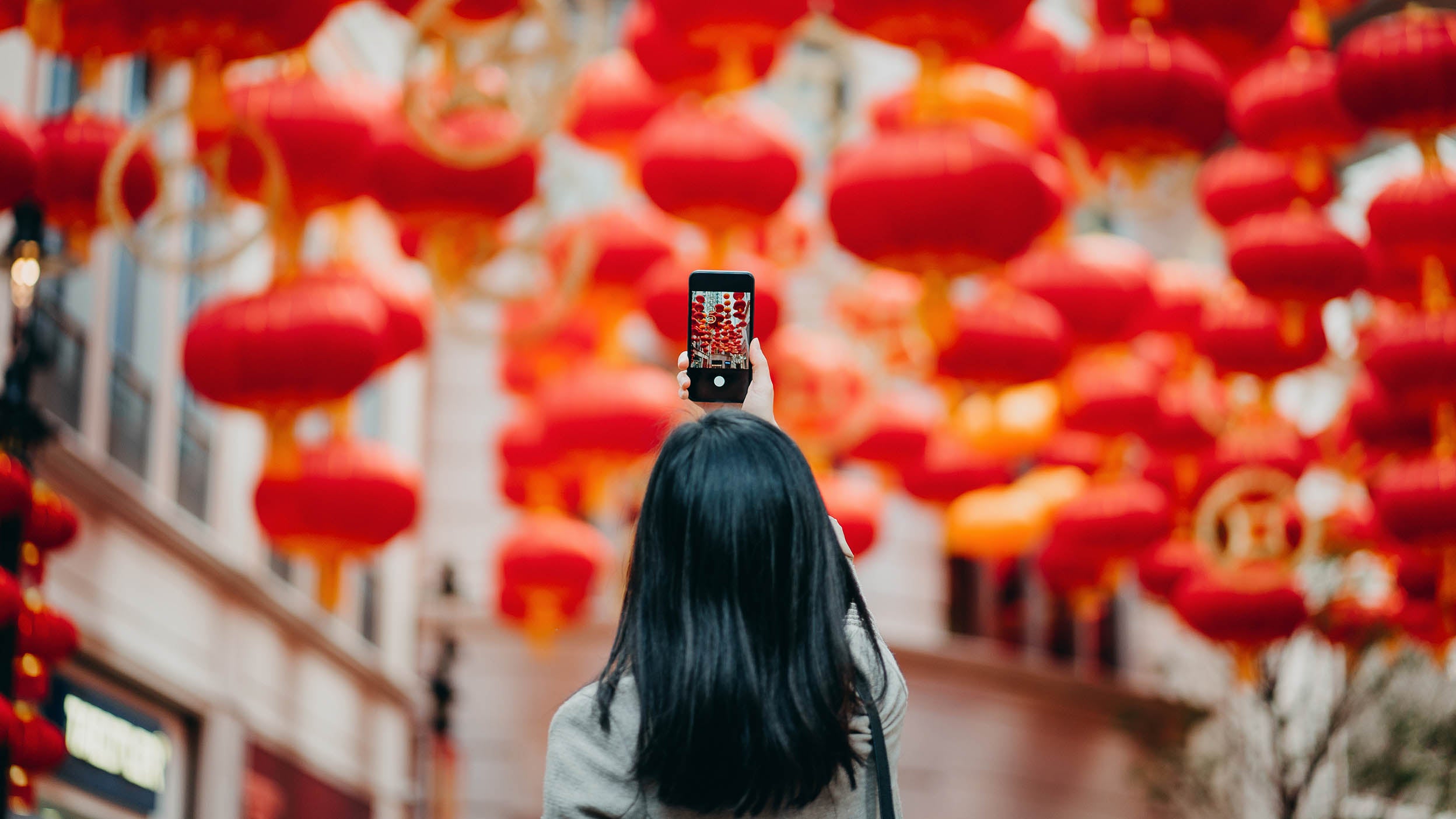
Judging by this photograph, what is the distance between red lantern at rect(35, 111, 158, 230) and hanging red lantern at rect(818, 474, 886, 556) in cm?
336

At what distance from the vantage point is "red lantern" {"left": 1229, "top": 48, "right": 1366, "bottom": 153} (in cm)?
682

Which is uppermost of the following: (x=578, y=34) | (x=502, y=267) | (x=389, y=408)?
(x=578, y=34)

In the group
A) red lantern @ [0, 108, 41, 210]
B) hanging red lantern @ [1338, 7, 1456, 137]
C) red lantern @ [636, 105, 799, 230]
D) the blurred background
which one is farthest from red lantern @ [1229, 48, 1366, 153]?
red lantern @ [0, 108, 41, 210]

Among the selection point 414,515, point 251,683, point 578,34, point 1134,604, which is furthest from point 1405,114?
point 1134,604

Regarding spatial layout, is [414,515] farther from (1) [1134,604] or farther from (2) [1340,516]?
(1) [1134,604]

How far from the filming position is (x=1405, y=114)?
19.9 feet

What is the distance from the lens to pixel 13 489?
4.51 metres

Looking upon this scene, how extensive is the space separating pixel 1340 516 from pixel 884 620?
801 centimetres

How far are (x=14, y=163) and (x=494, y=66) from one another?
1.97 metres

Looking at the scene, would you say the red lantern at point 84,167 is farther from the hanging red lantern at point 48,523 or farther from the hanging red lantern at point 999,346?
the hanging red lantern at point 999,346

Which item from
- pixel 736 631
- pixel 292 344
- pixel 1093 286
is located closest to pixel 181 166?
pixel 292 344

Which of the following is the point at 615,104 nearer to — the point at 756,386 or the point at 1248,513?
the point at 1248,513

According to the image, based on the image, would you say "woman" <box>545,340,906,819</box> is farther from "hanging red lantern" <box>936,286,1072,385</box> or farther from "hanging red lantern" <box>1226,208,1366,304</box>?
"hanging red lantern" <box>1226,208,1366,304</box>

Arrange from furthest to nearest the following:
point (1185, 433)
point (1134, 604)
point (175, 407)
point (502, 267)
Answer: point (1134, 604), point (502, 267), point (175, 407), point (1185, 433)
